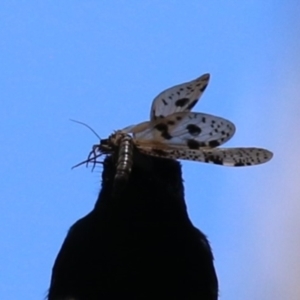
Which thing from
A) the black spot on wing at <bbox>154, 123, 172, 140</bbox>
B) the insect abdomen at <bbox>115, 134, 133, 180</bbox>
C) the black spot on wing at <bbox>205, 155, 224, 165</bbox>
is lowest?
the insect abdomen at <bbox>115, 134, 133, 180</bbox>

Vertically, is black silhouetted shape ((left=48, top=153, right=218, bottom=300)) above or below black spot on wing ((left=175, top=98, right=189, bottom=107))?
below

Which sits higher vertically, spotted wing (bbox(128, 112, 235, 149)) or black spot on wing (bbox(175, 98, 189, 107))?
black spot on wing (bbox(175, 98, 189, 107))

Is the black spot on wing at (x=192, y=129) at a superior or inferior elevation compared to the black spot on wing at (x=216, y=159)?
superior

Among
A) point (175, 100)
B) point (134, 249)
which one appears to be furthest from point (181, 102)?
point (134, 249)

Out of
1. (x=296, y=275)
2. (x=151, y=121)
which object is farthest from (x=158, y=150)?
(x=296, y=275)

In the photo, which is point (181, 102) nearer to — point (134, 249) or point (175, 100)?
point (175, 100)

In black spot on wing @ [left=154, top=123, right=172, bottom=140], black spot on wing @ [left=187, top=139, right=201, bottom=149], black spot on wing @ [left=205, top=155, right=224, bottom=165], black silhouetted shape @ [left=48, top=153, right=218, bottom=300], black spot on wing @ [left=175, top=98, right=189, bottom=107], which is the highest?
black spot on wing @ [left=175, top=98, right=189, bottom=107]
